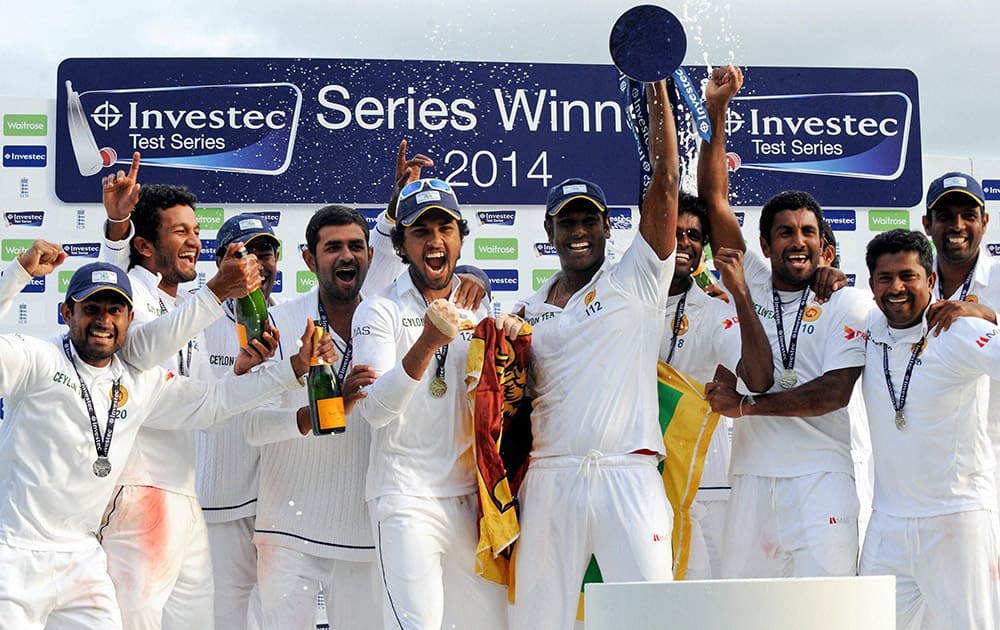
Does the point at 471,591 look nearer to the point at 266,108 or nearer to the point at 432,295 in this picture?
the point at 432,295

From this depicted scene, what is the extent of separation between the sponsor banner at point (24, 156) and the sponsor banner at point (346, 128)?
0.13 metres

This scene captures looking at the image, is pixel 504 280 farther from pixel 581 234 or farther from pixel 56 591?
pixel 56 591

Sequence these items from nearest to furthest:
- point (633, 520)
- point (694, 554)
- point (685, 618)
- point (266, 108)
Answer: point (685, 618) < point (633, 520) < point (694, 554) < point (266, 108)

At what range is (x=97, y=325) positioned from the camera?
4676 millimetres

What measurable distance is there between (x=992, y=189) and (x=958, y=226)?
4.25 m

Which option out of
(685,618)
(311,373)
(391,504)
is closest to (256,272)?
(311,373)

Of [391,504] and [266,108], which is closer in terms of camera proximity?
[391,504]

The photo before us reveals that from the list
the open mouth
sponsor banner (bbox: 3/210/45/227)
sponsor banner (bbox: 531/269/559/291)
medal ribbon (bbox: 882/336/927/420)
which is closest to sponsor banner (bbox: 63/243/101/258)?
sponsor banner (bbox: 3/210/45/227)

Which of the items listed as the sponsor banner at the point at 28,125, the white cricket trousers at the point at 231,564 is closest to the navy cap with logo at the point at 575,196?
the white cricket trousers at the point at 231,564

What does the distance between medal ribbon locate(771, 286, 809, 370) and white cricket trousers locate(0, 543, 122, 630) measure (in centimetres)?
284

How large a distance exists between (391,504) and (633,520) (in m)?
0.91

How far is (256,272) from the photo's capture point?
15.7 feet

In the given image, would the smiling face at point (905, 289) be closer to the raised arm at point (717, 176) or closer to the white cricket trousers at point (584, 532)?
the raised arm at point (717, 176)

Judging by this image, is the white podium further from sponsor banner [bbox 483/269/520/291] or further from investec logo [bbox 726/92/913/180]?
investec logo [bbox 726/92/913/180]
